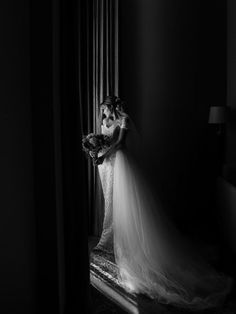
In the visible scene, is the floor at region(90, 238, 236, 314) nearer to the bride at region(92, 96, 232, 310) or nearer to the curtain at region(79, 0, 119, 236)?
the bride at region(92, 96, 232, 310)

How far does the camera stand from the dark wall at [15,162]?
4.82 ft

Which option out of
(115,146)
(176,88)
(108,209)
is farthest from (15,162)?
(176,88)

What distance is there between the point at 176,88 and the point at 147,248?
2.37m

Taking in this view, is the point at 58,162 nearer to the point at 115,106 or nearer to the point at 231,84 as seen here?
the point at 115,106

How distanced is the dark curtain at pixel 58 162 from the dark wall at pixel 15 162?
0.12 feet

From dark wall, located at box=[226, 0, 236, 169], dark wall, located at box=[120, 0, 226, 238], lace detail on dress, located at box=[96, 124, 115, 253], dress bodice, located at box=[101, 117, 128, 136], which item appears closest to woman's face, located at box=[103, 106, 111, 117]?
dress bodice, located at box=[101, 117, 128, 136]

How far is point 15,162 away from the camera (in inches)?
59.9

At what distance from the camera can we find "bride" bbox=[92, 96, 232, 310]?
2.75 m

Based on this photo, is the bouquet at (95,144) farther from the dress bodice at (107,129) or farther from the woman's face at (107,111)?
the woman's face at (107,111)

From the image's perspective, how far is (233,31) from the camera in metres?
5.02

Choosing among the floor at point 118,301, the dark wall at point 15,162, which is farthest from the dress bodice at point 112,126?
the dark wall at point 15,162

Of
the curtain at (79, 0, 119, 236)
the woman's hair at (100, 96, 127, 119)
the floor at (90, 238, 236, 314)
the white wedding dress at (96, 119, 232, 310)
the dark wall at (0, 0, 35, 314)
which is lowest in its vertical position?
the floor at (90, 238, 236, 314)

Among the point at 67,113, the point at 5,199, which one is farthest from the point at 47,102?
the point at 5,199

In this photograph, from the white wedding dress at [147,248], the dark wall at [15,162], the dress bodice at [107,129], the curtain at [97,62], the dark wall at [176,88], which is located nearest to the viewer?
the dark wall at [15,162]
